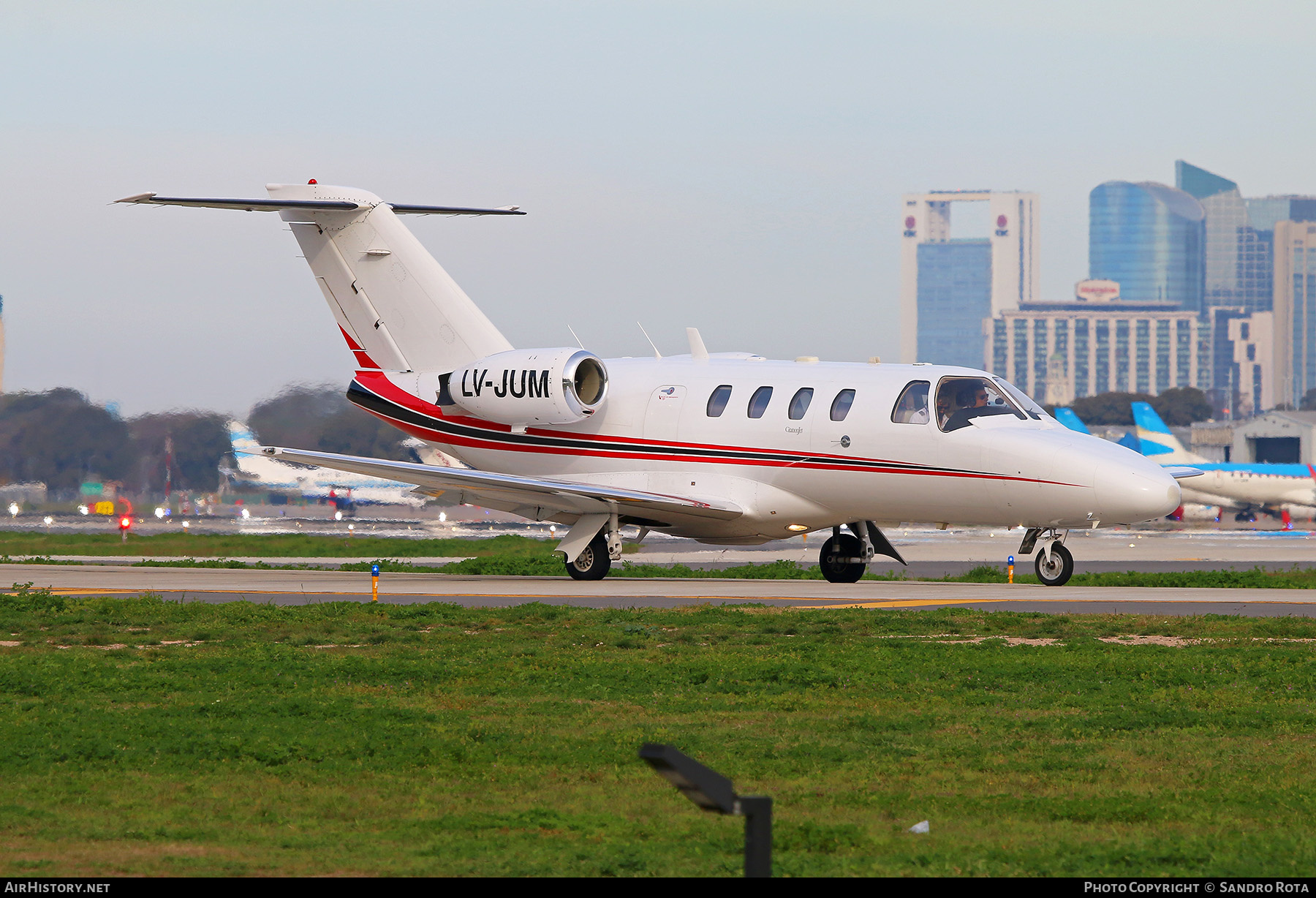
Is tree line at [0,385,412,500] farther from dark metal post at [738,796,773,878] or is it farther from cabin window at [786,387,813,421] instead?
dark metal post at [738,796,773,878]

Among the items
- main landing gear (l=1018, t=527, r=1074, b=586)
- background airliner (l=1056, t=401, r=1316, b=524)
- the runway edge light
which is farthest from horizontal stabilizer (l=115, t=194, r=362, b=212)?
background airliner (l=1056, t=401, r=1316, b=524)

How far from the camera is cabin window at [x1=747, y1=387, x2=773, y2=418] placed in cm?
2533

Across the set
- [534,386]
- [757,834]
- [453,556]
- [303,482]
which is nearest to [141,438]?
[453,556]

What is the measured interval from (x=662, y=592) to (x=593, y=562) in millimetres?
3194

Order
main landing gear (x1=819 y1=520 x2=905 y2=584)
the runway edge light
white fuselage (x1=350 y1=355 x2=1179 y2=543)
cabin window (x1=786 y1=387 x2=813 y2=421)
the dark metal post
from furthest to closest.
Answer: main landing gear (x1=819 y1=520 x2=905 y2=584) → cabin window (x1=786 y1=387 x2=813 y2=421) → white fuselage (x1=350 y1=355 x2=1179 y2=543) → the dark metal post → the runway edge light

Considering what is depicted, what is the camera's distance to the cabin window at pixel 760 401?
25.3m

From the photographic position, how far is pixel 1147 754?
10.2m

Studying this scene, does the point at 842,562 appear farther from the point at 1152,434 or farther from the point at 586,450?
the point at 1152,434

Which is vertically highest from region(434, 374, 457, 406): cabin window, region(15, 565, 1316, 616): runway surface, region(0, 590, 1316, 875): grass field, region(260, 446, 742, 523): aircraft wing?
region(434, 374, 457, 406): cabin window

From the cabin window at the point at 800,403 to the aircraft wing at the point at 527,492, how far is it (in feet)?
5.88

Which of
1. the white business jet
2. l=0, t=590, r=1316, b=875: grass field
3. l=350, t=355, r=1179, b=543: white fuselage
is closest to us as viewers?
l=0, t=590, r=1316, b=875: grass field

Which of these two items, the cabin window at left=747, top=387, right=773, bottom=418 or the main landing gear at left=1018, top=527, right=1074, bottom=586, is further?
the cabin window at left=747, top=387, right=773, bottom=418

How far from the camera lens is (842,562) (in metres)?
26.7

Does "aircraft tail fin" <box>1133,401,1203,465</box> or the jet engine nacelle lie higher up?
"aircraft tail fin" <box>1133,401,1203,465</box>
